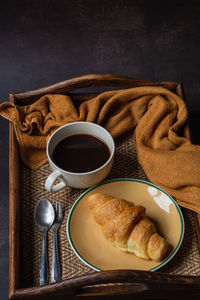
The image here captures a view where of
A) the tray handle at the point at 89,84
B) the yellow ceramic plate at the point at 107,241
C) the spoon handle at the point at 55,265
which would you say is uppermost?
the tray handle at the point at 89,84

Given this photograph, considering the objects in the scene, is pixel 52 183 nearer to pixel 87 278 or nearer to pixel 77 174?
pixel 77 174

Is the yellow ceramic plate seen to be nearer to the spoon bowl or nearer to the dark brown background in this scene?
the spoon bowl

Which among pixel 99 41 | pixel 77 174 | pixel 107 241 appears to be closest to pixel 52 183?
pixel 77 174

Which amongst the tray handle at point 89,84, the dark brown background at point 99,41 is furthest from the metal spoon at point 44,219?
the dark brown background at point 99,41

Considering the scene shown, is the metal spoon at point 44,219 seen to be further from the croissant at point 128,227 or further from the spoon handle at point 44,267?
the croissant at point 128,227

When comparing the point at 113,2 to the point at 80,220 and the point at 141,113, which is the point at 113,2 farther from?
the point at 80,220

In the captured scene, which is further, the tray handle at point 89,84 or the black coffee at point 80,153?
the tray handle at point 89,84
